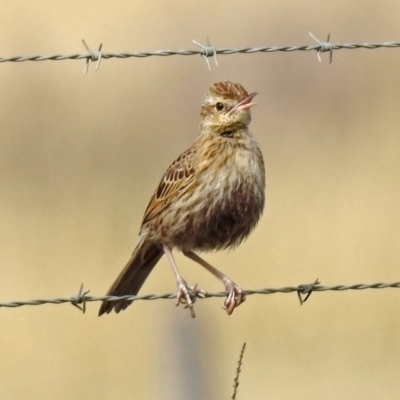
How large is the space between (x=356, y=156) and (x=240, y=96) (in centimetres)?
612

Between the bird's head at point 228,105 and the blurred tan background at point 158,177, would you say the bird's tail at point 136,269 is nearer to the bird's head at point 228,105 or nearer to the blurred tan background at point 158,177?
the bird's head at point 228,105

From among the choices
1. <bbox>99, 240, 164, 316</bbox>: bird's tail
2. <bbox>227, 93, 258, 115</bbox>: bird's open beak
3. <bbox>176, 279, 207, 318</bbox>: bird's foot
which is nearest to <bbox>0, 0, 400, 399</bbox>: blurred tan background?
<bbox>99, 240, 164, 316</bbox>: bird's tail

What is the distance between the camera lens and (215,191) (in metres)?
7.78

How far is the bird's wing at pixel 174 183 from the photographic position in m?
7.88

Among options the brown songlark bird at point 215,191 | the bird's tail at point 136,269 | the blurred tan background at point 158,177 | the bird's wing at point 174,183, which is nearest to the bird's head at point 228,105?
the brown songlark bird at point 215,191

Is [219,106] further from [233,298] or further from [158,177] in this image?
[158,177]

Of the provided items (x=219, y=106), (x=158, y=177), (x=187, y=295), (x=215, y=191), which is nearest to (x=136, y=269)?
(x=187, y=295)

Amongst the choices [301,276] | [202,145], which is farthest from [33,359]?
[202,145]

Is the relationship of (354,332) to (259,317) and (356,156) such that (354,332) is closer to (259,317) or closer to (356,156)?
(259,317)

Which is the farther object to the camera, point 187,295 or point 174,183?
point 174,183

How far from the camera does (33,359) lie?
12.1 meters

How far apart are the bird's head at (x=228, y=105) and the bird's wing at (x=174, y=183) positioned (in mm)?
242

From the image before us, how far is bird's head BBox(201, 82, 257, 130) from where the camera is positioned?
7.89 m

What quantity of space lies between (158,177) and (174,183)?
5632 mm
